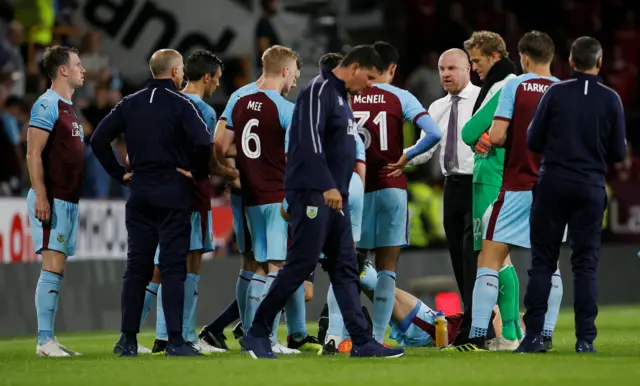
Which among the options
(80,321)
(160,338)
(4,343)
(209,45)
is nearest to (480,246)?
(160,338)

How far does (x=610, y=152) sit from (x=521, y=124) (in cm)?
84

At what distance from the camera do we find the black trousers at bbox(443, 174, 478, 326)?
11.2m

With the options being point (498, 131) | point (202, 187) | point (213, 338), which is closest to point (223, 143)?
point (202, 187)

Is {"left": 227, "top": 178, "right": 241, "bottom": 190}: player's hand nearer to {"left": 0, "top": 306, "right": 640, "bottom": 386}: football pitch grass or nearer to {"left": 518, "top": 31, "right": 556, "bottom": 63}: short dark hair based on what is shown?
{"left": 0, "top": 306, "right": 640, "bottom": 386}: football pitch grass

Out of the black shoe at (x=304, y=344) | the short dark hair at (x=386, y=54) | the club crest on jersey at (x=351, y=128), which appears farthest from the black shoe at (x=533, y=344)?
the short dark hair at (x=386, y=54)

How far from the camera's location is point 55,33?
22891mm

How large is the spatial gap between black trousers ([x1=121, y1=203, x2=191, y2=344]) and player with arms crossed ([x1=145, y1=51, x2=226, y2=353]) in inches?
28.8

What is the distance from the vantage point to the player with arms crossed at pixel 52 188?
10.8 metres

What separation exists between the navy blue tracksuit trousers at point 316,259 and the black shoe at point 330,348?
100 cm

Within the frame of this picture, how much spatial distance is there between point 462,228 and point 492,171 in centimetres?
80

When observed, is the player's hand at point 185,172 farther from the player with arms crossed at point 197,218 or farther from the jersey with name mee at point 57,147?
the jersey with name mee at point 57,147

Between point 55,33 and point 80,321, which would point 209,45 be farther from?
point 80,321

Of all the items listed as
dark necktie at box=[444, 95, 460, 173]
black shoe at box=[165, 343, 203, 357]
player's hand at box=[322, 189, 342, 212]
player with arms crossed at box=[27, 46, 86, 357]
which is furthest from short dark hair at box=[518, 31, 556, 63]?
player with arms crossed at box=[27, 46, 86, 357]

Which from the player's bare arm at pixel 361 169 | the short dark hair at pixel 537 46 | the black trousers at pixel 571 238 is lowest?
the black trousers at pixel 571 238
